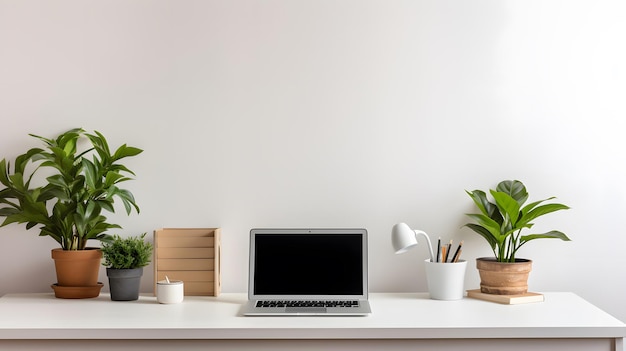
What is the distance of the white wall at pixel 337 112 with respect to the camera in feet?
7.43

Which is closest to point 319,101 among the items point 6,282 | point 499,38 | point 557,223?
point 499,38

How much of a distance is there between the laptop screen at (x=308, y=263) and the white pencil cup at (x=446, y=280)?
0.76ft

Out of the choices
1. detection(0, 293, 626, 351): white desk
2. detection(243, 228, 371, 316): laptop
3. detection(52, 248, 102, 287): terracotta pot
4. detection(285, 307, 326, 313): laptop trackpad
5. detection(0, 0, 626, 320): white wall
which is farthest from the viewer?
detection(0, 0, 626, 320): white wall

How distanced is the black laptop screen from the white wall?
0.23 metres

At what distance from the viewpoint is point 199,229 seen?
85.6 inches

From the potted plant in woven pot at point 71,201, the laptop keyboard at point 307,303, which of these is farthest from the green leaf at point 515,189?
the potted plant in woven pot at point 71,201

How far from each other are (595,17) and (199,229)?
1477 millimetres

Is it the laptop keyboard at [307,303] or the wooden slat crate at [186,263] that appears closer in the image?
the laptop keyboard at [307,303]

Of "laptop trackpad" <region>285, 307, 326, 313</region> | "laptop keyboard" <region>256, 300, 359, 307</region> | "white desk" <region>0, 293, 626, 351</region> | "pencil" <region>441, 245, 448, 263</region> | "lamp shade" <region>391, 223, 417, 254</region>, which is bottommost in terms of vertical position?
"white desk" <region>0, 293, 626, 351</region>

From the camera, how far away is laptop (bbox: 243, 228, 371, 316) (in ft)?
6.54

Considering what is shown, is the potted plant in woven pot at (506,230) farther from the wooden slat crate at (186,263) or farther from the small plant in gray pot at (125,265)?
the small plant in gray pot at (125,265)

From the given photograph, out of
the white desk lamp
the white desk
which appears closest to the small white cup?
the white desk

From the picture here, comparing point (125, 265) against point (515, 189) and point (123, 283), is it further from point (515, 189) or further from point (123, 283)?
point (515, 189)

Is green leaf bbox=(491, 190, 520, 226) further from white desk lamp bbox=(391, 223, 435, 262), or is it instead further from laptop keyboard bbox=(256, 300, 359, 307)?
laptop keyboard bbox=(256, 300, 359, 307)
